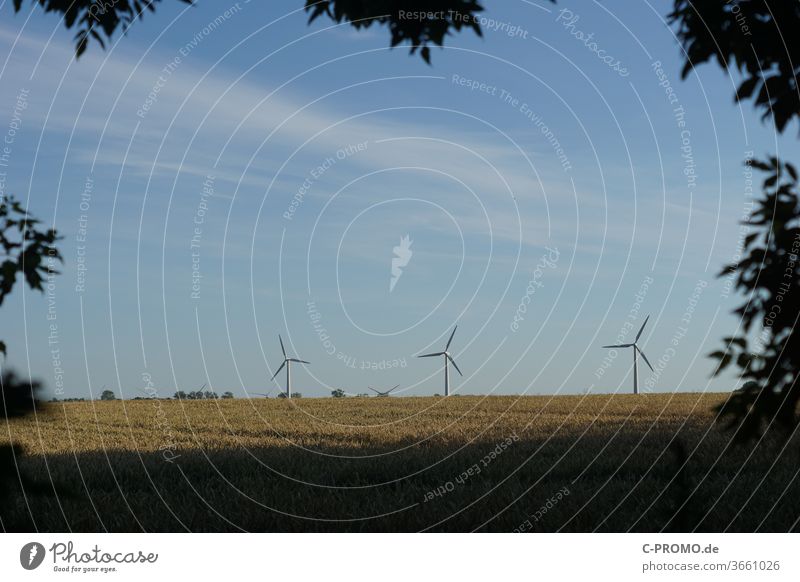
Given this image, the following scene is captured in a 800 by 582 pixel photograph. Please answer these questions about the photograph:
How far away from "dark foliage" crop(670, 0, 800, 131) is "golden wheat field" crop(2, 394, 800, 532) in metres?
3.97

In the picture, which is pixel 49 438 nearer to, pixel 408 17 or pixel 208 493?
pixel 208 493

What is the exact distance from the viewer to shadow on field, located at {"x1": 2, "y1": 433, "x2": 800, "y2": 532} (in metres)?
9.31

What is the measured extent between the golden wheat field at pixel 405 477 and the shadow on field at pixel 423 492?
30 millimetres

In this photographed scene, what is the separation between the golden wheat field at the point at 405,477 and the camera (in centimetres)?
935

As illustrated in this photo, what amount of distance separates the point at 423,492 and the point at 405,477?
0.67 metres

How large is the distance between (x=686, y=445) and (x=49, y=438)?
13.4 meters

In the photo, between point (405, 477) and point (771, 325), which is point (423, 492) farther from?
point (771, 325)

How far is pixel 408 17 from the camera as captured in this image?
9547 millimetres

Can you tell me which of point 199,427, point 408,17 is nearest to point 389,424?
point 199,427
